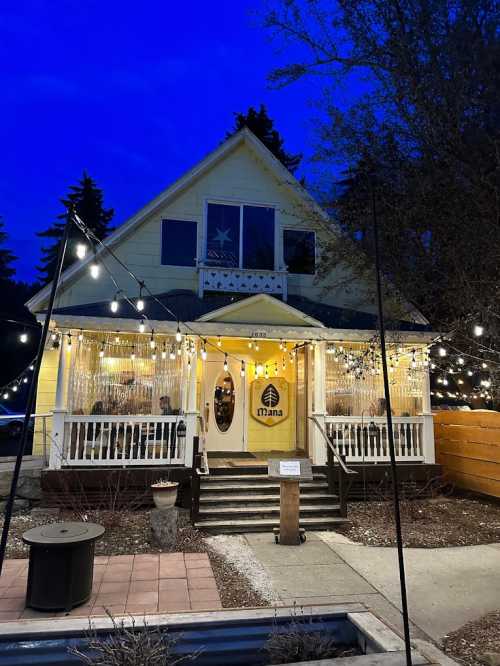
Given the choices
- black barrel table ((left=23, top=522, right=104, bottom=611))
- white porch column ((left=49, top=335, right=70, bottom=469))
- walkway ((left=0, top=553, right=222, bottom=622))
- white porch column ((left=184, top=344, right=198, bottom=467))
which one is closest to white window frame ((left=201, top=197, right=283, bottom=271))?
white porch column ((left=184, top=344, right=198, bottom=467))

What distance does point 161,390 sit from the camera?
9.05 m

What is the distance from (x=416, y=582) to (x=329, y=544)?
1687 millimetres

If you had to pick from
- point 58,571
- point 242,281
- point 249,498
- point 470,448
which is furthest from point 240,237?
point 58,571

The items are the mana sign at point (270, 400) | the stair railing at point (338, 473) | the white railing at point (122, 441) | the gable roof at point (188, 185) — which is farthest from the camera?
the mana sign at point (270, 400)

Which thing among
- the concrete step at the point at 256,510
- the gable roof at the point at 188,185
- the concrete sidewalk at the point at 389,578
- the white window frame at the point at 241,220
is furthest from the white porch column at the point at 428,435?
the gable roof at the point at 188,185

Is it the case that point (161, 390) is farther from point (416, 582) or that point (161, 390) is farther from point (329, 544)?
point (416, 582)

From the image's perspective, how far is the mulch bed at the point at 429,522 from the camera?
7.03 m

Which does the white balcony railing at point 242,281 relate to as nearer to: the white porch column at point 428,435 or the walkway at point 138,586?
the white porch column at point 428,435

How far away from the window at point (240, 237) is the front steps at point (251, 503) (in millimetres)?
4953

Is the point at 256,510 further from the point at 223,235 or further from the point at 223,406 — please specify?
the point at 223,235

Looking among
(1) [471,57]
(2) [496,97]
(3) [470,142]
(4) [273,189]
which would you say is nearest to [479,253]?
(3) [470,142]

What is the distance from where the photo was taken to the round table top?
4.55m

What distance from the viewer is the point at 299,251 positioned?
1173 cm

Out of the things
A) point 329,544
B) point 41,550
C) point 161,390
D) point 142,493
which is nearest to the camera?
point 41,550
